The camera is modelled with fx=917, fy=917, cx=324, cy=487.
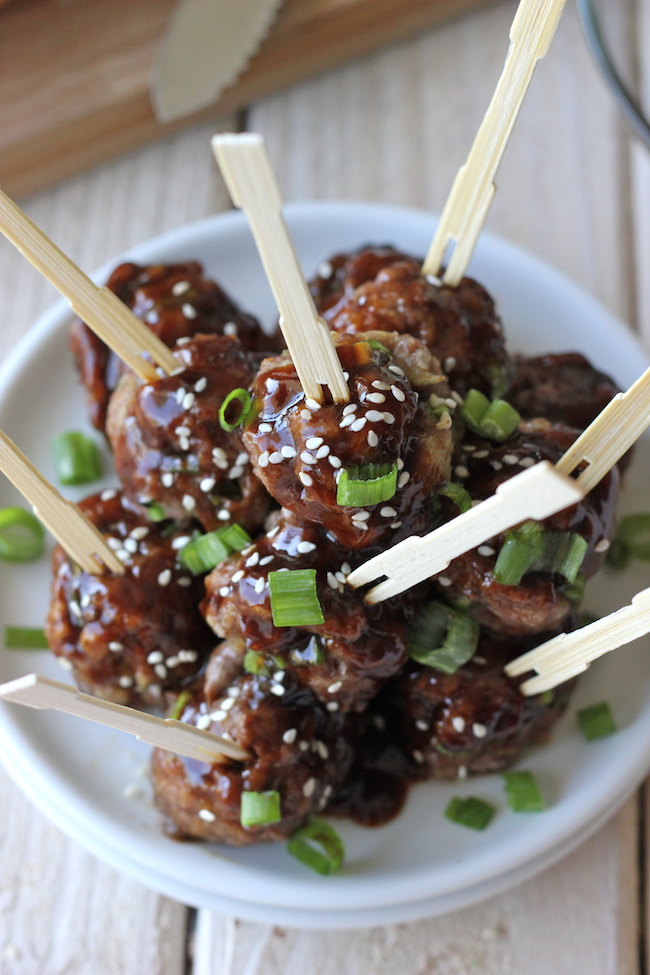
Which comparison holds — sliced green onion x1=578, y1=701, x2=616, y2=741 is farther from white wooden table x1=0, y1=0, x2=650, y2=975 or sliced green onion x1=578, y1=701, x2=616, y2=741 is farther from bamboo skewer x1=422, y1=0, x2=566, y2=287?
bamboo skewer x1=422, y1=0, x2=566, y2=287

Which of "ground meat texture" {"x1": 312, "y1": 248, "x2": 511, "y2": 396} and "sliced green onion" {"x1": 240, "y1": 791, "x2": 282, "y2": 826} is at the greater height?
"ground meat texture" {"x1": 312, "y1": 248, "x2": 511, "y2": 396}

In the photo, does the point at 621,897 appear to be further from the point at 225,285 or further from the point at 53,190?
the point at 53,190

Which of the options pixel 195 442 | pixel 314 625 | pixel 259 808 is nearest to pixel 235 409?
pixel 195 442

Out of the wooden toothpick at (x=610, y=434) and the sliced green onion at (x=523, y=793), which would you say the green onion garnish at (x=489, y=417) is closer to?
the wooden toothpick at (x=610, y=434)

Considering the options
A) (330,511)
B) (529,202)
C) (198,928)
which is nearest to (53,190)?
(529,202)

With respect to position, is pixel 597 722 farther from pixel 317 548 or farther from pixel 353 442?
pixel 353 442

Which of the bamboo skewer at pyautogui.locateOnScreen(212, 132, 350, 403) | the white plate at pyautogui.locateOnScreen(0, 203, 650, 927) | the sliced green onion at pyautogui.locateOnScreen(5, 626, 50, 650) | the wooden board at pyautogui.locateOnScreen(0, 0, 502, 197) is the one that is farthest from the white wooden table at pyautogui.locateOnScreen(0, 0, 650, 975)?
the bamboo skewer at pyautogui.locateOnScreen(212, 132, 350, 403)
